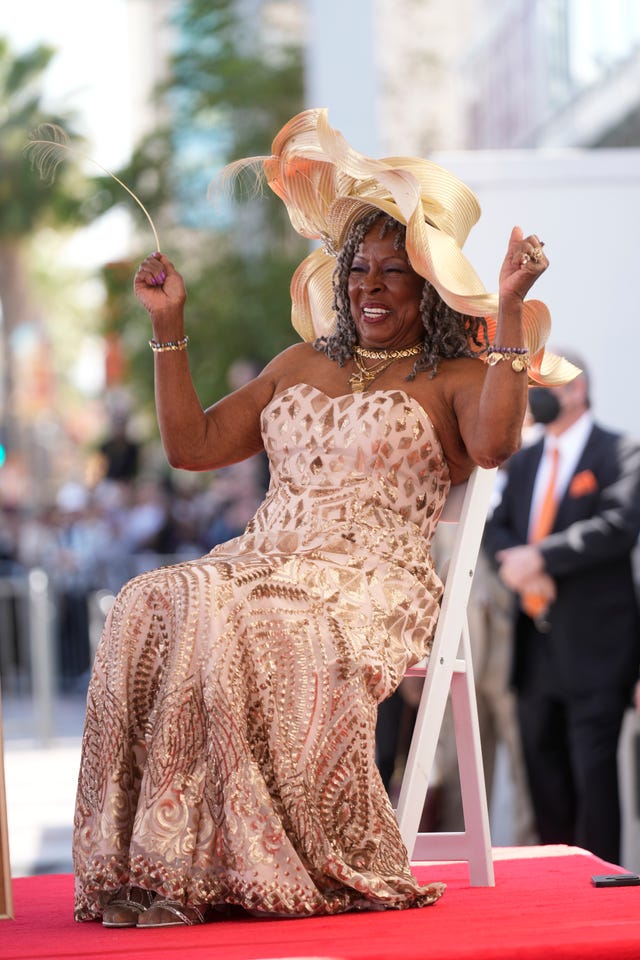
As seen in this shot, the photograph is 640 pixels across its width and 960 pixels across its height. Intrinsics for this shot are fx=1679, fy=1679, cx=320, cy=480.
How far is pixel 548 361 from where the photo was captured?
16.1 feet

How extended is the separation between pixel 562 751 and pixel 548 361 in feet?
8.47

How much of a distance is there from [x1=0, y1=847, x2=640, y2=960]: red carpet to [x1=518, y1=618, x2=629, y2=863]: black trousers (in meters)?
2.11

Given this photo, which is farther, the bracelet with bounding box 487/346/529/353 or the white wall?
the white wall

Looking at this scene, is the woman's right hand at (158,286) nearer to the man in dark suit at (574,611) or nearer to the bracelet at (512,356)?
the bracelet at (512,356)

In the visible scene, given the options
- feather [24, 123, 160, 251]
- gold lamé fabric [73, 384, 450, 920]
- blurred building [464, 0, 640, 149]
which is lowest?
gold lamé fabric [73, 384, 450, 920]

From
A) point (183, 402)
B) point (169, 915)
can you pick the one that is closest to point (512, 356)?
point (183, 402)

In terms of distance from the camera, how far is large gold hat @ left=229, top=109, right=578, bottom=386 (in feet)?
15.1

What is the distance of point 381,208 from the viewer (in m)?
4.77

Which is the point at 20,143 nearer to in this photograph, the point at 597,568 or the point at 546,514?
the point at 546,514

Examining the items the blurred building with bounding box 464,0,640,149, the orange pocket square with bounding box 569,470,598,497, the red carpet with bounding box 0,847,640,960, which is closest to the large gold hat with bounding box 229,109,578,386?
the red carpet with bounding box 0,847,640,960

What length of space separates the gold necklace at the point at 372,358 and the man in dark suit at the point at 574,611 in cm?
209

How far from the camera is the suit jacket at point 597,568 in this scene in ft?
21.8

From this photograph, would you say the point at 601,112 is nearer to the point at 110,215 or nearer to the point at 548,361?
the point at 548,361

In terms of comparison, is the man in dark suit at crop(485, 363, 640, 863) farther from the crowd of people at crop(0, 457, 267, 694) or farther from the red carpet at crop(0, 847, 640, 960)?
the crowd of people at crop(0, 457, 267, 694)
